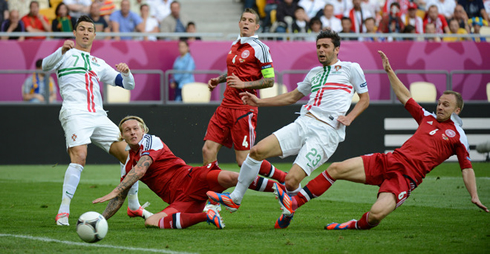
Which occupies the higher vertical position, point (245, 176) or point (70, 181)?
point (245, 176)

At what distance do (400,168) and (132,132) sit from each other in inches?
112

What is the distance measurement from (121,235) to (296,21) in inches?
450

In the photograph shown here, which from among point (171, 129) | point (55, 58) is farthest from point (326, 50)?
point (171, 129)

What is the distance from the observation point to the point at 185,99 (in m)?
15.3

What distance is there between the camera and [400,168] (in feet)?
23.2

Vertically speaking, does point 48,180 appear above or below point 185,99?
below

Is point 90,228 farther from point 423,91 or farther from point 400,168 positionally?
point 423,91

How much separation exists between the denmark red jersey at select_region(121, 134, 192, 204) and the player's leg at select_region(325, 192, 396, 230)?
170 centimetres

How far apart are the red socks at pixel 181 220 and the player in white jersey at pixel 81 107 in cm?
86

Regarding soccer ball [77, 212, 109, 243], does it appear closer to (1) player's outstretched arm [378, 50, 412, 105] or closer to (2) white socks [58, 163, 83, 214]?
(2) white socks [58, 163, 83, 214]

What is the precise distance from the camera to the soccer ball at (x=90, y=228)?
6.00m

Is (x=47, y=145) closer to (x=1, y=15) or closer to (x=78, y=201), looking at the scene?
(x=1, y=15)

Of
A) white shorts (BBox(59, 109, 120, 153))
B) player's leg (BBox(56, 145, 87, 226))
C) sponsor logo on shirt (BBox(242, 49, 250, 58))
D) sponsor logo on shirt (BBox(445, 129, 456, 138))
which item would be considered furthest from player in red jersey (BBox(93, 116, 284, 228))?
sponsor logo on shirt (BBox(445, 129, 456, 138))

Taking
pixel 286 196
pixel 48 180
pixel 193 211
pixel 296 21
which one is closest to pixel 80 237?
pixel 193 211
